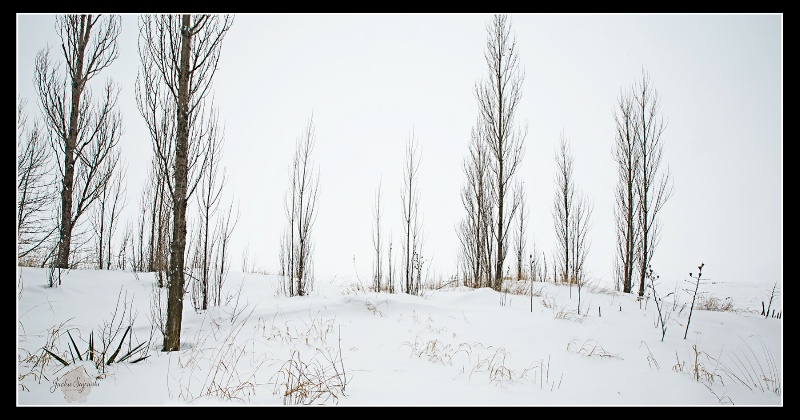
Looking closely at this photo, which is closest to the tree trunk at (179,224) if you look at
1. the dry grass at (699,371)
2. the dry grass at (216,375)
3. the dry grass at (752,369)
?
the dry grass at (216,375)

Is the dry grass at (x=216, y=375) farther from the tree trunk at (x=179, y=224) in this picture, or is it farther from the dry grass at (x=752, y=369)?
the dry grass at (x=752, y=369)

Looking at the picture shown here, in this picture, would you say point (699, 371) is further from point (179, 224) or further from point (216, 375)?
point (179, 224)

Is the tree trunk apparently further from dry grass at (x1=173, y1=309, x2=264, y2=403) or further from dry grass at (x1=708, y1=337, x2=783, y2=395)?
dry grass at (x1=708, y1=337, x2=783, y2=395)

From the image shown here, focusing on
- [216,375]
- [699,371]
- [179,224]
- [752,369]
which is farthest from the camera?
[179,224]

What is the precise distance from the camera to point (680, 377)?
3.00m

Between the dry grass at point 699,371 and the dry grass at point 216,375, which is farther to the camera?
the dry grass at point 699,371

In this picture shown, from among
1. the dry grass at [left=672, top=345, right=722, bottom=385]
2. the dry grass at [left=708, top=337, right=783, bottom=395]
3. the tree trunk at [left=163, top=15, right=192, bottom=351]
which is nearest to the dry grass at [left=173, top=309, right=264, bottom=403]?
the tree trunk at [left=163, top=15, right=192, bottom=351]

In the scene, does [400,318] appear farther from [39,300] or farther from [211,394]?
[39,300]

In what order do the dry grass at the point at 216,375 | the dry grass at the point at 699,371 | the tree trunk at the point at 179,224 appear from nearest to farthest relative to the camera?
the dry grass at the point at 216,375
the dry grass at the point at 699,371
the tree trunk at the point at 179,224

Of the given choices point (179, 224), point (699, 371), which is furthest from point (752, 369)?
point (179, 224)

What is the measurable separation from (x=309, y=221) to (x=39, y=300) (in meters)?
5.10

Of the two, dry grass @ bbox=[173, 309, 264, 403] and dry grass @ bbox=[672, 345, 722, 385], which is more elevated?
dry grass @ bbox=[173, 309, 264, 403]
